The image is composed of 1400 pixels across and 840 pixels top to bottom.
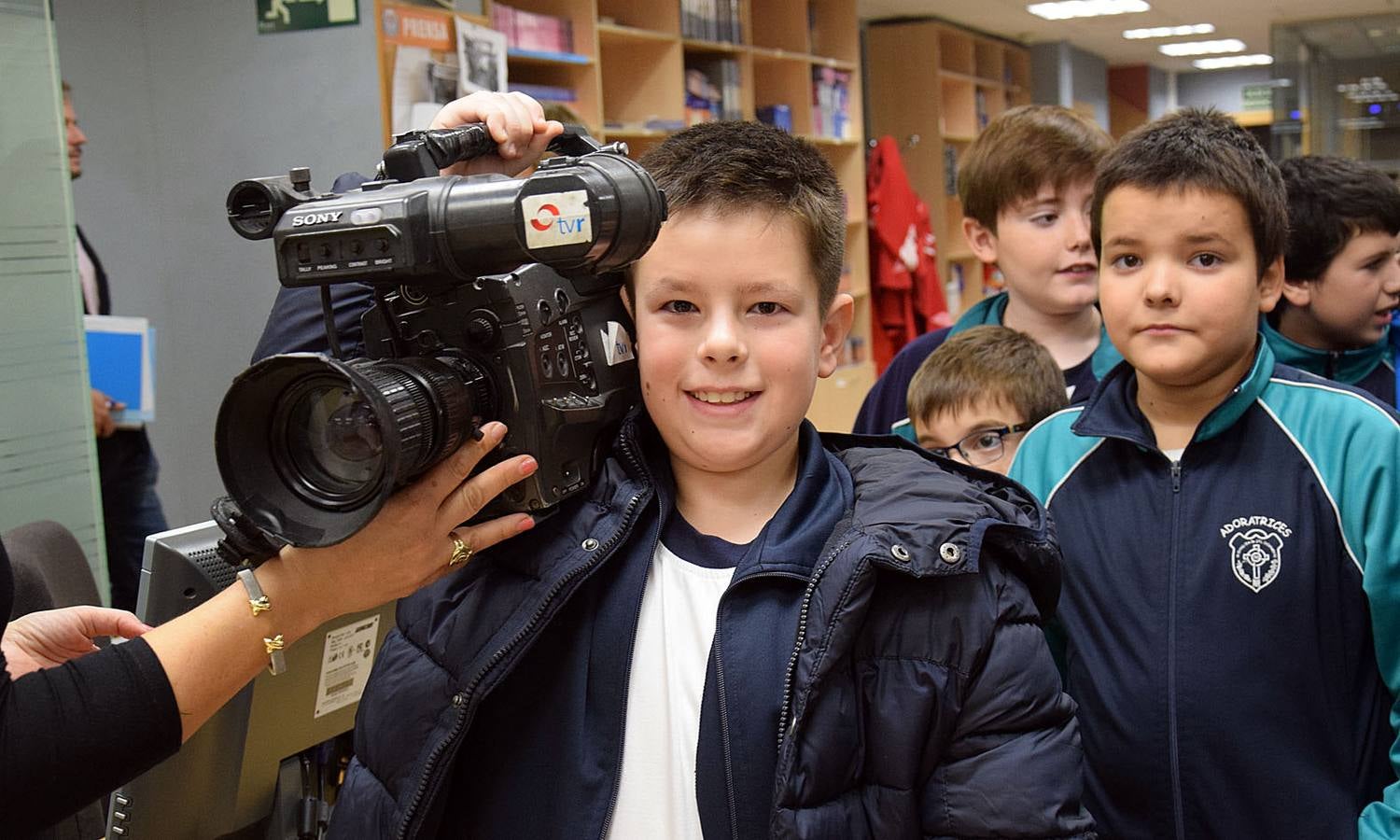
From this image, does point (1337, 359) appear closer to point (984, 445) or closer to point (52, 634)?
point (984, 445)

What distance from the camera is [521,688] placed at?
1.08 m

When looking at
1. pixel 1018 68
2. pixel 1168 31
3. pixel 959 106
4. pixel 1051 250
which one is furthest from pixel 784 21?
pixel 1168 31

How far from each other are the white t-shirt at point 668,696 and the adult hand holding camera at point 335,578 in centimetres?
15

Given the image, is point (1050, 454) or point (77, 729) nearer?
point (77, 729)

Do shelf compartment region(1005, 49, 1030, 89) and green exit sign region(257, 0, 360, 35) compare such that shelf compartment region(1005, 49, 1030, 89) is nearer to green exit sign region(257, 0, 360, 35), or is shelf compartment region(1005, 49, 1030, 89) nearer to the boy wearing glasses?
green exit sign region(257, 0, 360, 35)

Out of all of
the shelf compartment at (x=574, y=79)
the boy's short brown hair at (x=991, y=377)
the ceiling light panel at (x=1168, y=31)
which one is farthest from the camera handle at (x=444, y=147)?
the ceiling light panel at (x=1168, y=31)

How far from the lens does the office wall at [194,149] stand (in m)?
3.61

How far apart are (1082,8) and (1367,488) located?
8.44 meters

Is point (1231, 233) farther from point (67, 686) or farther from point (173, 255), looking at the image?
point (173, 255)

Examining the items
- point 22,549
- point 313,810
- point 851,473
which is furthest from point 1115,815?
point 22,549

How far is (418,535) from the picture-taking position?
102cm

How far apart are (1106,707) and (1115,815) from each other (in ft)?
0.38

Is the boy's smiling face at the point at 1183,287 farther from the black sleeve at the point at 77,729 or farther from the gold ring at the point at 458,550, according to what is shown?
the black sleeve at the point at 77,729

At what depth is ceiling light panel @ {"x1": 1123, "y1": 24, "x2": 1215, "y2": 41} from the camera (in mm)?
10078
